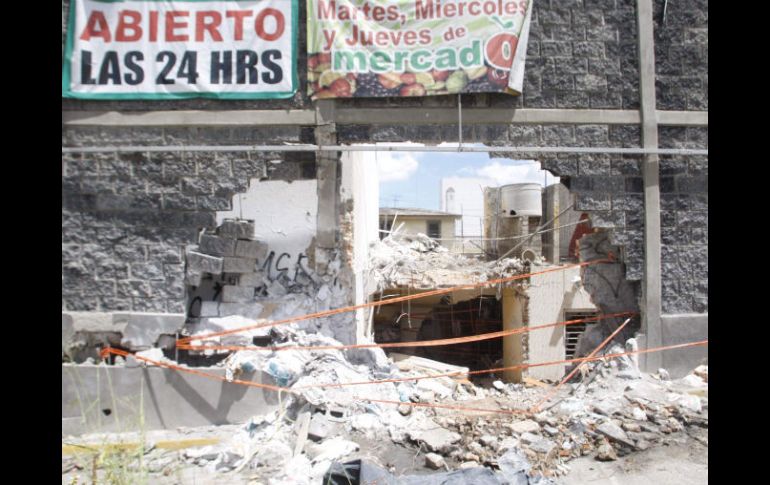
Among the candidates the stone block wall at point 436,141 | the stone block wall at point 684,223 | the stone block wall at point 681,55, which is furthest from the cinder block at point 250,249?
the stone block wall at point 681,55

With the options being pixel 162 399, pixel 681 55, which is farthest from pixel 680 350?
pixel 162 399

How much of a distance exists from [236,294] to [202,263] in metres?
0.64

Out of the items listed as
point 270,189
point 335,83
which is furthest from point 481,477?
point 270,189

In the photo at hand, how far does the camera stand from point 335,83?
5.33 m

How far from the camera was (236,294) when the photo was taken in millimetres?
5871

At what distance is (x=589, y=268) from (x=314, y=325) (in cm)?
371

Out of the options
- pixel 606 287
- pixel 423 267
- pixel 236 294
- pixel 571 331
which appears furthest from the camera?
pixel 571 331

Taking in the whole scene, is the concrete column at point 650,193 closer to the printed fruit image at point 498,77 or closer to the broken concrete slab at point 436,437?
the printed fruit image at point 498,77

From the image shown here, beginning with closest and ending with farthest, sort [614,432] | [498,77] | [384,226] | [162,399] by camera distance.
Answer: [614,432] → [162,399] → [498,77] → [384,226]

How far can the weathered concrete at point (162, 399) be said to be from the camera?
511 cm

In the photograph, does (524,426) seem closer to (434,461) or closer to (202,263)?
(434,461)

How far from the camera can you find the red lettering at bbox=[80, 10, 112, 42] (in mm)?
5312

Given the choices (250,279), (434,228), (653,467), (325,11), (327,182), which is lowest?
(653,467)

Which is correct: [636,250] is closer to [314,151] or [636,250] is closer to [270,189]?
[314,151]
